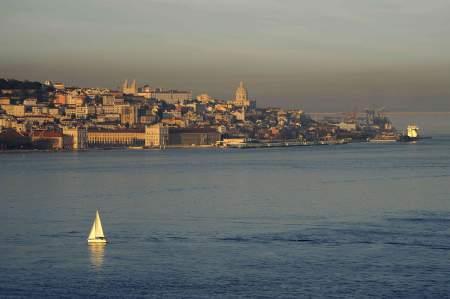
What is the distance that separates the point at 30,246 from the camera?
10672 millimetres

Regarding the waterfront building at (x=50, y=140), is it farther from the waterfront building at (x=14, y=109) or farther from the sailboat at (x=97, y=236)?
the sailboat at (x=97, y=236)

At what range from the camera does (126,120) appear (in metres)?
61.4

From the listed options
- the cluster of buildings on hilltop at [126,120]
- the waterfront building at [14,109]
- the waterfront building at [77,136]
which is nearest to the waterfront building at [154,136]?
the cluster of buildings on hilltop at [126,120]

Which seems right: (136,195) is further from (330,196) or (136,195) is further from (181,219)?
(181,219)

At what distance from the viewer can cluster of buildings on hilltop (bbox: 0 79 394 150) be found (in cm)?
5081

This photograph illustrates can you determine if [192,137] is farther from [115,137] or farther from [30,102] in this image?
[30,102]

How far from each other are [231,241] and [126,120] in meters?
50.8

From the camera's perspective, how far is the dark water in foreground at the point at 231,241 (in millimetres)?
8797

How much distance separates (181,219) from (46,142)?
36.4 meters

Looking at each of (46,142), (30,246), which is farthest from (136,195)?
(46,142)

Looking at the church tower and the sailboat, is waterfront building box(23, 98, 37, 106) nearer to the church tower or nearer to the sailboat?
the church tower

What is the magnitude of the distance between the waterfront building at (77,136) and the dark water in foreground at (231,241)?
3088cm

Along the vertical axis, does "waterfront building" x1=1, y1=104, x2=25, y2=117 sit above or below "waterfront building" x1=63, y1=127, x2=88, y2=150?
above

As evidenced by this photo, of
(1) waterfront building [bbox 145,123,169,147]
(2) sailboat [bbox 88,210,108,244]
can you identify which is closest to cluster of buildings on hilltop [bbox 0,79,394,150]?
(1) waterfront building [bbox 145,123,169,147]
